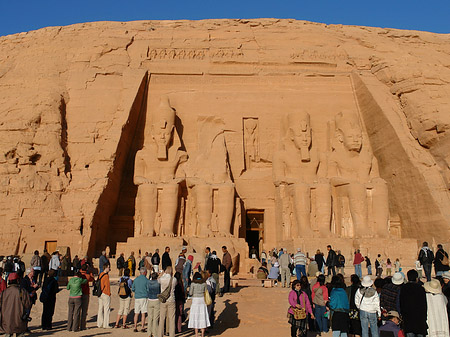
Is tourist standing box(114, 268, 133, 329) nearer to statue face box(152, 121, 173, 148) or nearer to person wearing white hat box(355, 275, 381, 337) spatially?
person wearing white hat box(355, 275, 381, 337)

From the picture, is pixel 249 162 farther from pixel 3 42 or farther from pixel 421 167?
pixel 3 42

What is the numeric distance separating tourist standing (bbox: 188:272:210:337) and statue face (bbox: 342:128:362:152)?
10728mm

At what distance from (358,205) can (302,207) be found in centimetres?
175

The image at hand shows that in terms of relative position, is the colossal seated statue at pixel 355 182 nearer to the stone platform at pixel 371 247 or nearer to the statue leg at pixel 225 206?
the stone platform at pixel 371 247

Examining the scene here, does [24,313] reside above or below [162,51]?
below

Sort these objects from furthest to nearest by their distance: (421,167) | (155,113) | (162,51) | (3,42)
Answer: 1. (3,42)
2. (162,51)
3. (155,113)
4. (421,167)

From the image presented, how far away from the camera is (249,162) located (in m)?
17.0

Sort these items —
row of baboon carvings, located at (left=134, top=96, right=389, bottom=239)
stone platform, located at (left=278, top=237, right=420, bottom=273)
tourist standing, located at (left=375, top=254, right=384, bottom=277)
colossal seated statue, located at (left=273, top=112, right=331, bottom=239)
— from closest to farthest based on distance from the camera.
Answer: tourist standing, located at (left=375, top=254, right=384, bottom=277), stone platform, located at (left=278, top=237, right=420, bottom=273), row of baboon carvings, located at (left=134, top=96, right=389, bottom=239), colossal seated statue, located at (left=273, top=112, right=331, bottom=239)

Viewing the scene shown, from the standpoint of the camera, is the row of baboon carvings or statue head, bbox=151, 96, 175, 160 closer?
the row of baboon carvings

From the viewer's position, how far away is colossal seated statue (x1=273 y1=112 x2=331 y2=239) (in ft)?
49.2

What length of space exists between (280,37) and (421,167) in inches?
288

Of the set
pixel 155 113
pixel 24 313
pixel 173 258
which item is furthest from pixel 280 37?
pixel 24 313

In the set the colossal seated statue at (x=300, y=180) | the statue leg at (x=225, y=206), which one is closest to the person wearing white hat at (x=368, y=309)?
the colossal seated statue at (x=300, y=180)

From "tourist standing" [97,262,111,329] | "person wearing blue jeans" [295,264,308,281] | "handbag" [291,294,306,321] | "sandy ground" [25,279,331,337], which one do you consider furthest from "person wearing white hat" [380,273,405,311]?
"person wearing blue jeans" [295,264,308,281]
